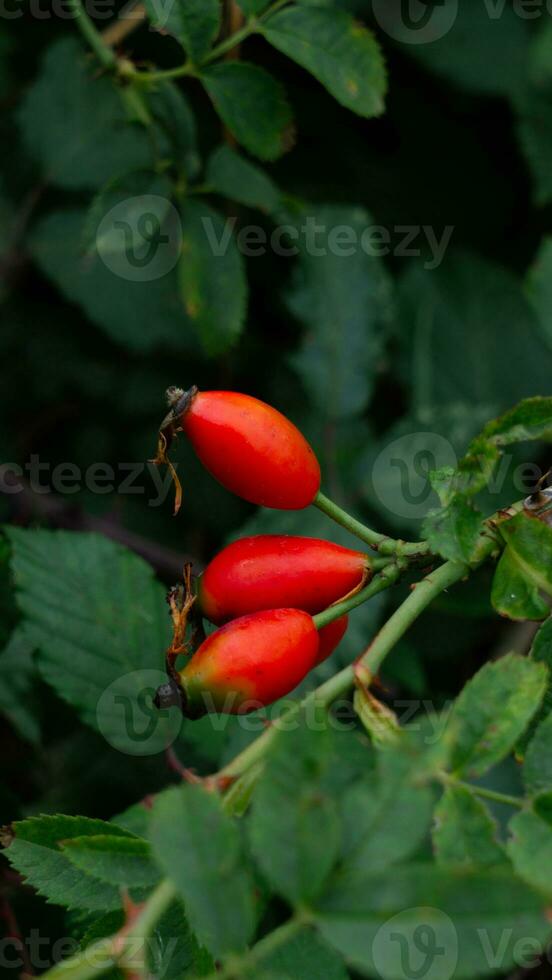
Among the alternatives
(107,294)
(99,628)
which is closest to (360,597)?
(99,628)

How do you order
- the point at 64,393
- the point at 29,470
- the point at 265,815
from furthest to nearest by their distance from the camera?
the point at 64,393, the point at 29,470, the point at 265,815

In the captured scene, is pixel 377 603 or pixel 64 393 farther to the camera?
pixel 64 393

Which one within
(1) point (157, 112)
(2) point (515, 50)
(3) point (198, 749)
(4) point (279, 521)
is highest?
(1) point (157, 112)

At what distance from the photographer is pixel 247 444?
1361 millimetres

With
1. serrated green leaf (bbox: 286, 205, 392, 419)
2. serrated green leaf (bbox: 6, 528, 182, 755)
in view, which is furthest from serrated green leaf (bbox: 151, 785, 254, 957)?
serrated green leaf (bbox: 286, 205, 392, 419)

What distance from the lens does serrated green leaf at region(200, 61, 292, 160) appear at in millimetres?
1884

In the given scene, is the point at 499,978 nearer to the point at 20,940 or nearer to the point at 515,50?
the point at 20,940

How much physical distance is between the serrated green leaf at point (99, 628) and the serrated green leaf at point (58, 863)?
1.76ft

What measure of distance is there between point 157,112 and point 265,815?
5.33 feet

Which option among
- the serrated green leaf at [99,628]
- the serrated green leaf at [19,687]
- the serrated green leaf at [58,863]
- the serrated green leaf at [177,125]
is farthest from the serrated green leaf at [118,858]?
the serrated green leaf at [177,125]

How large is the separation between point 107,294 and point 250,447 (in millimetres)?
1733

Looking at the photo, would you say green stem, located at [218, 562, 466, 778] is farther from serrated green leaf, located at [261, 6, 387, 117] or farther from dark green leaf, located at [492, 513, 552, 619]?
serrated green leaf, located at [261, 6, 387, 117]

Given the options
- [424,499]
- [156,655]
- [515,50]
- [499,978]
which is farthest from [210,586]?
[515,50]

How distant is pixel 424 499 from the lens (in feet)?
7.89
